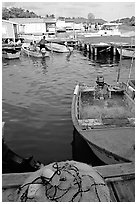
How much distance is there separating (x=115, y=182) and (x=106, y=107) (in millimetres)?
5525

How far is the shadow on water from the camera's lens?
20.6 ft

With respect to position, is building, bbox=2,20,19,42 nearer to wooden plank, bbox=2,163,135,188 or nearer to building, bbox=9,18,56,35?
building, bbox=9,18,56,35

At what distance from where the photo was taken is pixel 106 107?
29.0ft

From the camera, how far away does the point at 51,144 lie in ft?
24.8

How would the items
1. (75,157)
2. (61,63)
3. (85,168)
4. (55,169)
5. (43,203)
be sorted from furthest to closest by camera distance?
(61,63), (75,157), (85,168), (55,169), (43,203)

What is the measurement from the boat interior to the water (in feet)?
3.66

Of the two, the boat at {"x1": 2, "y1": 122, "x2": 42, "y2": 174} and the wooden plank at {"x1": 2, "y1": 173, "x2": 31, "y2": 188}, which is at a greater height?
the wooden plank at {"x1": 2, "y1": 173, "x2": 31, "y2": 188}

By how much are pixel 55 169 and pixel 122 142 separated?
348 centimetres

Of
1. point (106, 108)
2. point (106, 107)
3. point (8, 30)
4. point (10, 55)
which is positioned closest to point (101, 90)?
point (106, 107)

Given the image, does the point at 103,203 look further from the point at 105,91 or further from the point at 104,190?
the point at 105,91

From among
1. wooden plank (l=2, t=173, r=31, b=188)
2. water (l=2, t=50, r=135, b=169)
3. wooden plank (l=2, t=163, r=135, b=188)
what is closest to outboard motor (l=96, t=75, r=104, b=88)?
water (l=2, t=50, r=135, b=169)

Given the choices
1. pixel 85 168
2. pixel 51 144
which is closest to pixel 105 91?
pixel 51 144

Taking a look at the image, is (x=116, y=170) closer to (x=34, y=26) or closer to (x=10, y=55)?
(x=10, y=55)

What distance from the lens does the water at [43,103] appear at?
7.40 meters
